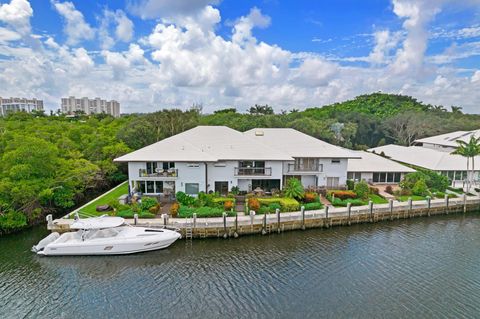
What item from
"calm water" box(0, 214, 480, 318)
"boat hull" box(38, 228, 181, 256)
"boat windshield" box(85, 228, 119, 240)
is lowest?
"calm water" box(0, 214, 480, 318)

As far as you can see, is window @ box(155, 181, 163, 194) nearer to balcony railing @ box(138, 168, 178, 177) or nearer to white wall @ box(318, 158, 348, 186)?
balcony railing @ box(138, 168, 178, 177)

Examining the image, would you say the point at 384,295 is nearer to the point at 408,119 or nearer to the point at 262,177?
the point at 262,177

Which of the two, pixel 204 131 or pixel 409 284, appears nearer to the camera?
pixel 409 284

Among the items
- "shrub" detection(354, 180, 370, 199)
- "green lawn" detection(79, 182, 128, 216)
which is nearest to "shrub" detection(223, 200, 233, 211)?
"green lawn" detection(79, 182, 128, 216)

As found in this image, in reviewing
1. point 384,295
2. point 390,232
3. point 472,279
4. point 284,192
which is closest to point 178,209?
point 284,192

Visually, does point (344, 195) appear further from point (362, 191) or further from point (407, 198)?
point (407, 198)

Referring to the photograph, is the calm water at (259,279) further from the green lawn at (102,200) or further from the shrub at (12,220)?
the green lawn at (102,200)
